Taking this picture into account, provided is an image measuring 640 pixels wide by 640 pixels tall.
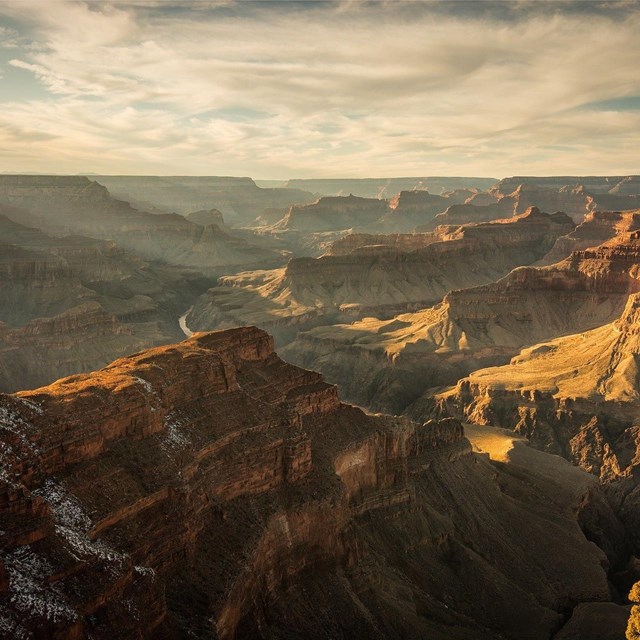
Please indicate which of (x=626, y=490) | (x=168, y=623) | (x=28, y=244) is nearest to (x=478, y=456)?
(x=626, y=490)

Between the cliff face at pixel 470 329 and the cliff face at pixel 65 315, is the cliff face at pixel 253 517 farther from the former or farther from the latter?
the cliff face at pixel 65 315

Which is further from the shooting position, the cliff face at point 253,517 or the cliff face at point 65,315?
the cliff face at point 65,315

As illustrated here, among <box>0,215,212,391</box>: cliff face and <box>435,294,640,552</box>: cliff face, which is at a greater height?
<box>0,215,212,391</box>: cliff face

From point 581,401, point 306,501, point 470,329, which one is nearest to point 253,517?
point 306,501

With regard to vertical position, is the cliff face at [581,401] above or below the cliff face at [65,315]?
below

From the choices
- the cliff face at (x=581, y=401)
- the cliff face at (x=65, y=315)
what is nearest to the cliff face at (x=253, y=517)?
the cliff face at (x=581, y=401)

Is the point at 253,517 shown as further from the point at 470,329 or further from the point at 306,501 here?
the point at 470,329

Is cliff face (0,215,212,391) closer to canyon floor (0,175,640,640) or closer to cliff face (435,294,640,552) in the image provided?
canyon floor (0,175,640,640)

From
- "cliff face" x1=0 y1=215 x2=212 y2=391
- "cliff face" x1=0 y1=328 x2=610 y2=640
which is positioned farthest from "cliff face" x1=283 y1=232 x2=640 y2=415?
"cliff face" x1=0 y1=328 x2=610 y2=640
